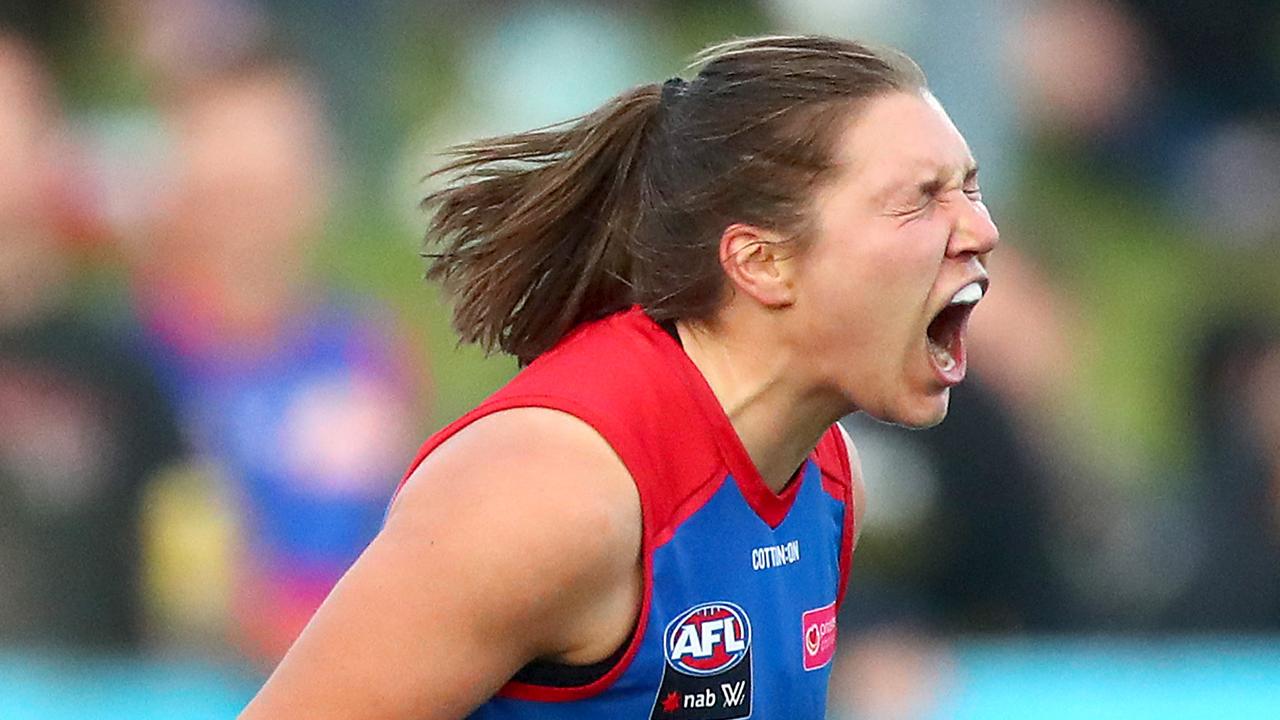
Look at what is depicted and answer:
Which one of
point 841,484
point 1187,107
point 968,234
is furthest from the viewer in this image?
point 1187,107

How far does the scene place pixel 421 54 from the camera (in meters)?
6.75

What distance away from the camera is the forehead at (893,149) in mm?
2750

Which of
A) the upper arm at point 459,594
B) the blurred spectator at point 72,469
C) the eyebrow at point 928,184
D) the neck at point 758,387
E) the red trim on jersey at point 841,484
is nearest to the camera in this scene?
the upper arm at point 459,594

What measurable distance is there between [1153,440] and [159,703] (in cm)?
308

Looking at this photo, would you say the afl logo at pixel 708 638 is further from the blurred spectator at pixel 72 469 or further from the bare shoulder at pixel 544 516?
the blurred spectator at pixel 72 469

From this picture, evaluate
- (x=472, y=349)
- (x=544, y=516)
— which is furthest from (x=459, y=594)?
(x=472, y=349)

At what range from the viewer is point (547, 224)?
2900mm

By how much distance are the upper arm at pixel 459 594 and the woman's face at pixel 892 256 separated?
46cm

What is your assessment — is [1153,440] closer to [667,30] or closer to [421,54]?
[667,30]

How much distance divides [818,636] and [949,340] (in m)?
0.46

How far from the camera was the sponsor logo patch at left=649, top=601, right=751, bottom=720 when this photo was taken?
2.65 m

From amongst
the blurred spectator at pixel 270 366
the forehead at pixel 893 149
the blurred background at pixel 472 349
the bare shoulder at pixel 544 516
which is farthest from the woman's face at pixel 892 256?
the blurred spectator at pixel 270 366

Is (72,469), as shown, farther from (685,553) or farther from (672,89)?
(685,553)

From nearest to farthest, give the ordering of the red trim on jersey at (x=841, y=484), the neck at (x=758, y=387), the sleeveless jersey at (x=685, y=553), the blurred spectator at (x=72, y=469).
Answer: the sleeveless jersey at (x=685, y=553) → the neck at (x=758, y=387) → the red trim on jersey at (x=841, y=484) → the blurred spectator at (x=72, y=469)
